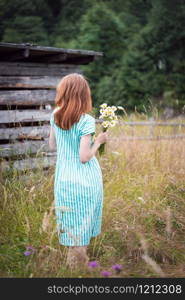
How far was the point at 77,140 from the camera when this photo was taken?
290 cm

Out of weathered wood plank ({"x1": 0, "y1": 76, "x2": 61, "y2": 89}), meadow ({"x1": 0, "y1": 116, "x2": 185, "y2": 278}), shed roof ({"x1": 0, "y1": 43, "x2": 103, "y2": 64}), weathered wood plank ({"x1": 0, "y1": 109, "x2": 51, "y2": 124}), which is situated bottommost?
meadow ({"x1": 0, "y1": 116, "x2": 185, "y2": 278})

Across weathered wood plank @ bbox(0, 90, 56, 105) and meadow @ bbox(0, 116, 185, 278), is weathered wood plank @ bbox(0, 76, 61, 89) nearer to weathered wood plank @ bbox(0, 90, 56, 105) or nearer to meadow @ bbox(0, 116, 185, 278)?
weathered wood plank @ bbox(0, 90, 56, 105)

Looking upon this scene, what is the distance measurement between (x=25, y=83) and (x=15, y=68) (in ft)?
0.96

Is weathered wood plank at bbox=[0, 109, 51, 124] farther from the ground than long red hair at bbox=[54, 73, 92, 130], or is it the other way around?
long red hair at bbox=[54, 73, 92, 130]

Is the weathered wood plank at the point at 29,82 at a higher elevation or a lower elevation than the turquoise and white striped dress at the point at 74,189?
higher

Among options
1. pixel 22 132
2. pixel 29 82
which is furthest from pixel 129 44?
pixel 22 132

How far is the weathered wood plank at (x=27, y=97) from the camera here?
5770mm

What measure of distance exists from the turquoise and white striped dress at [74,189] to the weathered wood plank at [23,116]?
8.55 ft

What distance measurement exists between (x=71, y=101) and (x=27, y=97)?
133 inches

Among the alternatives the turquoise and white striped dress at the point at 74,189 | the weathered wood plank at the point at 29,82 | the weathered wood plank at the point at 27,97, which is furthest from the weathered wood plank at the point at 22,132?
Answer: the turquoise and white striped dress at the point at 74,189

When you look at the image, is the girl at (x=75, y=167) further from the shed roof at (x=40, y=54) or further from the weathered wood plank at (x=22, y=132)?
the shed roof at (x=40, y=54)

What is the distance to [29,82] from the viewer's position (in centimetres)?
611

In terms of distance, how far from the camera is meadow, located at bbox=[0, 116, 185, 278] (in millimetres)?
2916

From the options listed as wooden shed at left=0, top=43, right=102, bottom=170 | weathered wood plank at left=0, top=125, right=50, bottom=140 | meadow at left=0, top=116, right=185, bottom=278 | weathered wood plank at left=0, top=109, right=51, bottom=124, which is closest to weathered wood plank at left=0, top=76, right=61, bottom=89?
wooden shed at left=0, top=43, right=102, bottom=170
